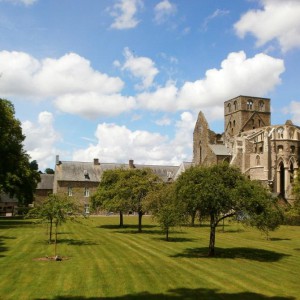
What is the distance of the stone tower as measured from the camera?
9212 centimetres

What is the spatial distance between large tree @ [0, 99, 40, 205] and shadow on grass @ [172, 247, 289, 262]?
2527 cm

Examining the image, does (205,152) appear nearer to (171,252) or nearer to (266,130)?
(266,130)

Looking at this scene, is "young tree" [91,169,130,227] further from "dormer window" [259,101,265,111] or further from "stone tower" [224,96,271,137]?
"dormer window" [259,101,265,111]

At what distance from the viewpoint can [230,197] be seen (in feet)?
71.7

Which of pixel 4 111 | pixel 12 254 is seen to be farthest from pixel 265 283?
pixel 4 111

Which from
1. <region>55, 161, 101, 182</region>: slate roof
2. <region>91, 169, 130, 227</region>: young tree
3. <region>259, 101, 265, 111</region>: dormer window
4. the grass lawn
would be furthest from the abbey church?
the grass lawn

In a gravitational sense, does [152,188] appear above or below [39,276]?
above

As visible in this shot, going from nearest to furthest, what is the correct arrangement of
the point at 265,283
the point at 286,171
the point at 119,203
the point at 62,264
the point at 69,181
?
the point at 265,283 < the point at 62,264 < the point at 119,203 < the point at 286,171 < the point at 69,181

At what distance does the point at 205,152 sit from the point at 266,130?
12.8 metres

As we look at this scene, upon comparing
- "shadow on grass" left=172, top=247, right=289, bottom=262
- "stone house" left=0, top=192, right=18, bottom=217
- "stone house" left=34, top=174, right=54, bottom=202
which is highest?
"stone house" left=34, top=174, right=54, bottom=202

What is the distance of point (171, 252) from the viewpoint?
24.4 metres

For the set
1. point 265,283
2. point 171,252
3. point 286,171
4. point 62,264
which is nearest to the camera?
point 265,283

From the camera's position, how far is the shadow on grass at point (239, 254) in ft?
74.8

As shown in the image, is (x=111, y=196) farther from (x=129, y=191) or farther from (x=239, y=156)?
(x=239, y=156)
